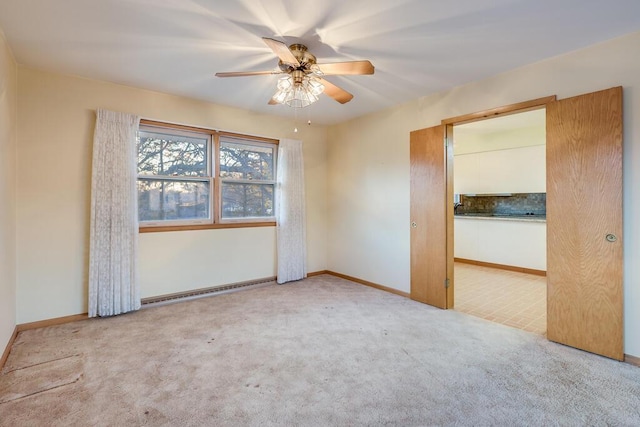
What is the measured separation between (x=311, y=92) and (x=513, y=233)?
15.1ft

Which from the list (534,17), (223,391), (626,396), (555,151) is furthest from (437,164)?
(223,391)

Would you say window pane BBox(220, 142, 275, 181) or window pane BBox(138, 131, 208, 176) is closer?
window pane BBox(138, 131, 208, 176)

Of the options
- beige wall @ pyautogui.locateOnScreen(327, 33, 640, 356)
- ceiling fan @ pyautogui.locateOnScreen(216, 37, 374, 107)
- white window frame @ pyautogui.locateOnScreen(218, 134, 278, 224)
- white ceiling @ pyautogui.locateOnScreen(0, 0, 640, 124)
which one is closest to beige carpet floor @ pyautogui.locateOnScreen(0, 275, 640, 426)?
beige wall @ pyautogui.locateOnScreen(327, 33, 640, 356)

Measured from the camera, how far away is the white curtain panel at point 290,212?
4.57 m

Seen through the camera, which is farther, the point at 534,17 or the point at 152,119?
the point at 152,119

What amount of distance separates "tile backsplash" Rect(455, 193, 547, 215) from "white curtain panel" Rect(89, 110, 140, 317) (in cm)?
602

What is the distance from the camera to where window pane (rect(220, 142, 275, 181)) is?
166 inches

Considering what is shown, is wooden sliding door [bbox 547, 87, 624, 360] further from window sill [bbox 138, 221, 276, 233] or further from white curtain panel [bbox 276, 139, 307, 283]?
window sill [bbox 138, 221, 276, 233]

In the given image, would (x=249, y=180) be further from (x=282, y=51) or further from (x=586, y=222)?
(x=586, y=222)

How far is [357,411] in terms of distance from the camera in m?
1.79

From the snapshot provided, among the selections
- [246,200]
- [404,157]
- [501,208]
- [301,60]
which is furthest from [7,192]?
[501,208]

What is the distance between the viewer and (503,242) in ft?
18.0

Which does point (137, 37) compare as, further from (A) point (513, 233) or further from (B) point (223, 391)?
(A) point (513, 233)

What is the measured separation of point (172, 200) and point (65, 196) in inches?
40.7
